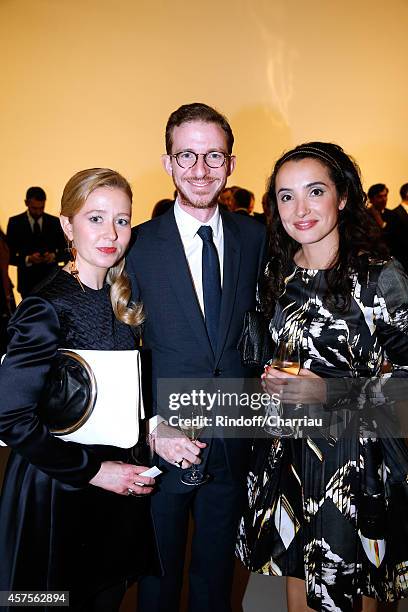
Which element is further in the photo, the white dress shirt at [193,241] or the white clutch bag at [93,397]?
the white dress shirt at [193,241]

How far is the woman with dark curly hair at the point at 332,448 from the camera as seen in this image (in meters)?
1.86

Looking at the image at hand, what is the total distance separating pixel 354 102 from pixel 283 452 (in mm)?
7570

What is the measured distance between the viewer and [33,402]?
1.49 meters

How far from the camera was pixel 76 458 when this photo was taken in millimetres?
1557

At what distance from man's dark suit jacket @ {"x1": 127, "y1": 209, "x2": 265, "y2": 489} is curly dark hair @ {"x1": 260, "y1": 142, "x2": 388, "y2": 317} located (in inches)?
5.5

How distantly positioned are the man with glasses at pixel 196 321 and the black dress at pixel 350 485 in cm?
25

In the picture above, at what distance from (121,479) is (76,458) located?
0.50 feet

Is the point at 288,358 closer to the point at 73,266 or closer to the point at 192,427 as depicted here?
the point at 192,427

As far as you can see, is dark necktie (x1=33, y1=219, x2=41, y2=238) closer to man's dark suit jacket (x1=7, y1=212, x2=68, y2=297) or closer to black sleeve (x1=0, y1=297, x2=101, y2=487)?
man's dark suit jacket (x1=7, y1=212, x2=68, y2=297)

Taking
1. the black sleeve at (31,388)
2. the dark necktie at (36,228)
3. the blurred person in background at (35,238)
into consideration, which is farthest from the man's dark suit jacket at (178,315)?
the dark necktie at (36,228)

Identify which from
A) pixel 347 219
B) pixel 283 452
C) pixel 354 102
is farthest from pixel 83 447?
pixel 354 102

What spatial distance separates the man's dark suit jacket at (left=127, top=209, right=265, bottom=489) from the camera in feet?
6.64

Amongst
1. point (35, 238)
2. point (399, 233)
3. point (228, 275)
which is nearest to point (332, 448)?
point (228, 275)

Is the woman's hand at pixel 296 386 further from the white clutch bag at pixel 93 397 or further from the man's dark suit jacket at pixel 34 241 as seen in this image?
the man's dark suit jacket at pixel 34 241
